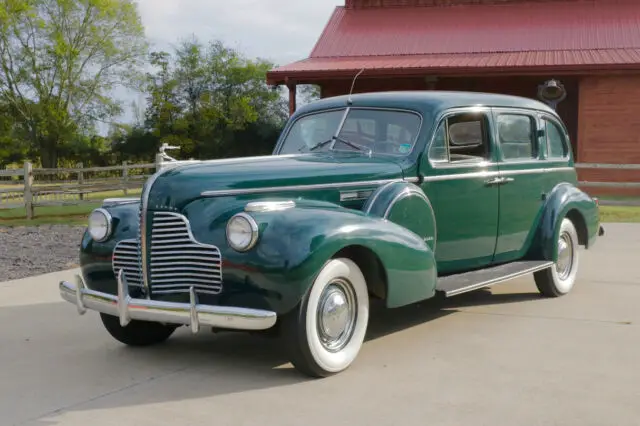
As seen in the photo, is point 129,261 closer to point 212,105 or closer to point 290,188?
point 290,188

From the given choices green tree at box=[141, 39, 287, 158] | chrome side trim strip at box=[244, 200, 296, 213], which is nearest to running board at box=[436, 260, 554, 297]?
chrome side trim strip at box=[244, 200, 296, 213]

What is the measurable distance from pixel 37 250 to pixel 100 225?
656 centimetres

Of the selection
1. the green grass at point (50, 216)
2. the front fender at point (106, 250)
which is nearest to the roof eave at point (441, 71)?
the green grass at point (50, 216)

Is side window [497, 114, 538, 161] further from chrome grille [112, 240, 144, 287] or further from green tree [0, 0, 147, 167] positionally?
green tree [0, 0, 147, 167]

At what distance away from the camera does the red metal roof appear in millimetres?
20156

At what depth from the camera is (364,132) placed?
6.14 meters

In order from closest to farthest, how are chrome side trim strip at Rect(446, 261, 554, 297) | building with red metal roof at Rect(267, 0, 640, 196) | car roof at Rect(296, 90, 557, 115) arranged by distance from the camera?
chrome side trim strip at Rect(446, 261, 554, 297)
car roof at Rect(296, 90, 557, 115)
building with red metal roof at Rect(267, 0, 640, 196)

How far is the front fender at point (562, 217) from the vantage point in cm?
693

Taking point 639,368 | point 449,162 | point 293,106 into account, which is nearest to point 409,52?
point 293,106

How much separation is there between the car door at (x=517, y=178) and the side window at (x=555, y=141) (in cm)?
23

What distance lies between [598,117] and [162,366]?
17.2 meters

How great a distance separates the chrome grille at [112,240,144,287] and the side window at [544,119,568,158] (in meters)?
4.05

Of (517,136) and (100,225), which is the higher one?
(517,136)

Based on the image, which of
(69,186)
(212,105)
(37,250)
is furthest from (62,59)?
(37,250)
